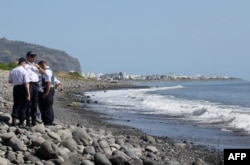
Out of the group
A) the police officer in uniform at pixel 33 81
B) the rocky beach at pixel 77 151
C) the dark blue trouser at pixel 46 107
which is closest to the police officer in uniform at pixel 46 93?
the dark blue trouser at pixel 46 107

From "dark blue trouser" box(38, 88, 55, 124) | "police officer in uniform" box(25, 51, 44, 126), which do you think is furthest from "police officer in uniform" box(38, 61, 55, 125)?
"police officer in uniform" box(25, 51, 44, 126)

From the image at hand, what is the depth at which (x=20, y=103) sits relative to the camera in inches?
476

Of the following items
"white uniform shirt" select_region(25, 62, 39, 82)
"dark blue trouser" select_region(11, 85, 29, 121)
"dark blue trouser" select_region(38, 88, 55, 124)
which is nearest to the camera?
"dark blue trouser" select_region(11, 85, 29, 121)

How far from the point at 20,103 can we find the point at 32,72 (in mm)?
796

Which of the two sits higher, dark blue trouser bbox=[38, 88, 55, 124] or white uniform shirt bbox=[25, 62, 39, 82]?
white uniform shirt bbox=[25, 62, 39, 82]

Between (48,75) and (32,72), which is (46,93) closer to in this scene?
(48,75)

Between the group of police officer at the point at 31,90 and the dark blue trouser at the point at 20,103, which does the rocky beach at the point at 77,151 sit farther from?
the group of police officer at the point at 31,90

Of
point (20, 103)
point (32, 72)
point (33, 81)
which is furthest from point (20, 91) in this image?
point (32, 72)

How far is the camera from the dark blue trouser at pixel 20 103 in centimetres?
1198

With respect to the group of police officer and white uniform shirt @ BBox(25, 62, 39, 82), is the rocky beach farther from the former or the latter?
white uniform shirt @ BBox(25, 62, 39, 82)

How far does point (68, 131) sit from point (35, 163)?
2.77 meters

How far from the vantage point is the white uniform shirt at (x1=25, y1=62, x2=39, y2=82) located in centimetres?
1209

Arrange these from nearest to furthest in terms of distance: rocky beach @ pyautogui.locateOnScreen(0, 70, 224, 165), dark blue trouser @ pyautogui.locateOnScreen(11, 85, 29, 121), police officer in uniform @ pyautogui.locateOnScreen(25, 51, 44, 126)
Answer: rocky beach @ pyautogui.locateOnScreen(0, 70, 224, 165)
dark blue trouser @ pyautogui.locateOnScreen(11, 85, 29, 121)
police officer in uniform @ pyautogui.locateOnScreen(25, 51, 44, 126)

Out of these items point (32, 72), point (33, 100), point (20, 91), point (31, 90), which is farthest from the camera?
point (33, 100)
